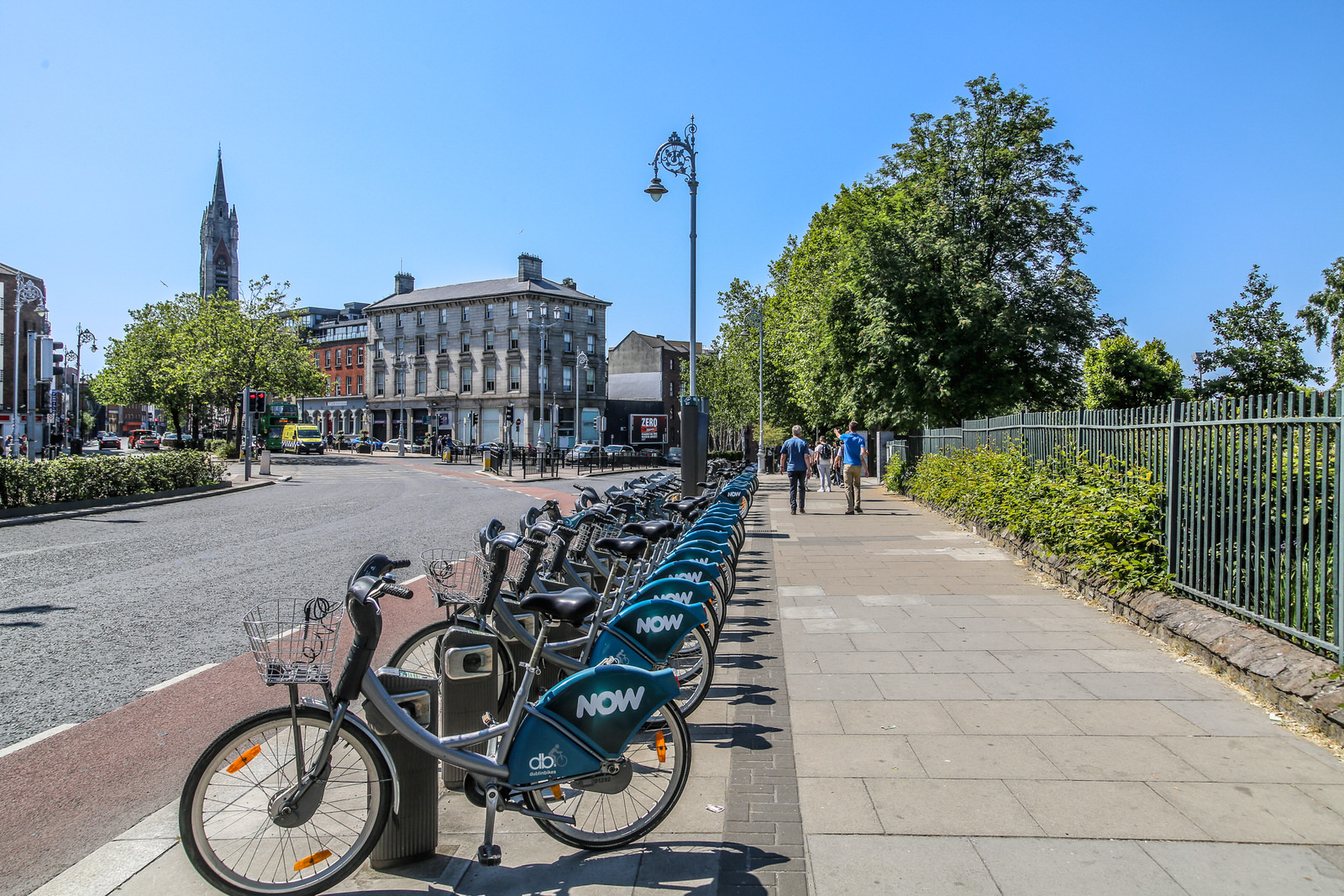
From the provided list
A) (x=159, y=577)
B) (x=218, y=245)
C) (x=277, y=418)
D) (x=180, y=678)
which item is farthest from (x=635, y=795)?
(x=218, y=245)

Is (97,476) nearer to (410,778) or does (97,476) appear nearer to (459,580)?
(459,580)

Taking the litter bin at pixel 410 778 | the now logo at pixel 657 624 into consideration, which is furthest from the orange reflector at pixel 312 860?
the now logo at pixel 657 624

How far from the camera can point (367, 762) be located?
2971 millimetres

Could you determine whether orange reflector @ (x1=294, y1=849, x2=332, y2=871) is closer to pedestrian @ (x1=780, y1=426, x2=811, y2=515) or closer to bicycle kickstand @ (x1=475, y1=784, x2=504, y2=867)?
bicycle kickstand @ (x1=475, y1=784, x2=504, y2=867)

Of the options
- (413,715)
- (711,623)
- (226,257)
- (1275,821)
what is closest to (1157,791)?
(1275,821)

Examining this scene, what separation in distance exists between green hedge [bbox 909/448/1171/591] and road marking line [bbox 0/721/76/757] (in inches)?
290

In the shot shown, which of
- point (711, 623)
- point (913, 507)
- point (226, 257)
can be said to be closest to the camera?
point (711, 623)

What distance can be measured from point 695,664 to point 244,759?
8.55 feet

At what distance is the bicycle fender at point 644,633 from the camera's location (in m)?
4.00

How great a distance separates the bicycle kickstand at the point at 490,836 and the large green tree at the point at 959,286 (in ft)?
70.9

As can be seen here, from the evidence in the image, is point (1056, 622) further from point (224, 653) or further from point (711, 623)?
point (224, 653)

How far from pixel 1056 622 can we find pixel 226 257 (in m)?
129

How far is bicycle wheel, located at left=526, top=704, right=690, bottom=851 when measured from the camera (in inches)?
129

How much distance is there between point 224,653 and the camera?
6.45 meters
